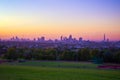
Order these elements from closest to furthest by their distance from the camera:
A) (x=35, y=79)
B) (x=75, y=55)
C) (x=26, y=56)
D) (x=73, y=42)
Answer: (x=35, y=79) < (x=75, y=55) < (x=26, y=56) < (x=73, y=42)

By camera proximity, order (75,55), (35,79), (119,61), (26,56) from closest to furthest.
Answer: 1. (35,79)
2. (119,61)
3. (75,55)
4. (26,56)

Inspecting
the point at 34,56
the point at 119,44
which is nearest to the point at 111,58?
the point at 34,56

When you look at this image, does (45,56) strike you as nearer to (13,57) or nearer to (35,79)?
(13,57)

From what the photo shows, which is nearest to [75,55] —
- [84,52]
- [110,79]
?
[84,52]

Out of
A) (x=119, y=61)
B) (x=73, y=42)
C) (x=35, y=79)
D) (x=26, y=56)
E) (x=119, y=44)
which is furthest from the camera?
(x=73, y=42)

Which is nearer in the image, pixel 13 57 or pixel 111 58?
pixel 111 58

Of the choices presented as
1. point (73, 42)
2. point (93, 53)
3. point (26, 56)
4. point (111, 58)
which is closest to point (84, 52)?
point (93, 53)

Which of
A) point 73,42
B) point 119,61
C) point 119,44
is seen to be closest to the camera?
point 119,61

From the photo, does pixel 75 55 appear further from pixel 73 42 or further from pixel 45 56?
pixel 73 42

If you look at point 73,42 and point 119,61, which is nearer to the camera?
point 119,61
